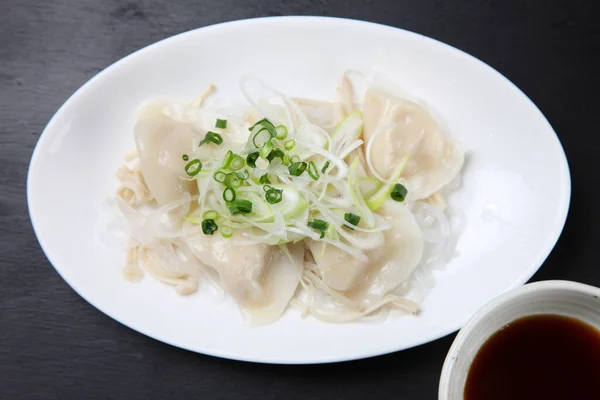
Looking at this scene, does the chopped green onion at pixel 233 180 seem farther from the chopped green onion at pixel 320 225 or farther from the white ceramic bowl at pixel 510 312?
the white ceramic bowl at pixel 510 312

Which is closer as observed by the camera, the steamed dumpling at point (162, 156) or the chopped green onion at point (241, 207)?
the chopped green onion at point (241, 207)

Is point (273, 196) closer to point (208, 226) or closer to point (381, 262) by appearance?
point (208, 226)

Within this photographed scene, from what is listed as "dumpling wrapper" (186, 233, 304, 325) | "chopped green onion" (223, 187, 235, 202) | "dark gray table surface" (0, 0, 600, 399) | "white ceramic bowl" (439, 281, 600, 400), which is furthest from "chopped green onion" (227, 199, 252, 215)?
"white ceramic bowl" (439, 281, 600, 400)

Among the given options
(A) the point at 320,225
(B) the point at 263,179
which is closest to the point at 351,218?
(A) the point at 320,225

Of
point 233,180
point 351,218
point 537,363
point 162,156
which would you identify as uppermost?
point 537,363

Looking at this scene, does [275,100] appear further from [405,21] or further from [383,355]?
[383,355]

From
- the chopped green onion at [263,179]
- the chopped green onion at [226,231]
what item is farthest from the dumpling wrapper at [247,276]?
the chopped green onion at [263,179]

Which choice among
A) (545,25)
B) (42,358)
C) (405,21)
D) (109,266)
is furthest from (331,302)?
(545,25)
